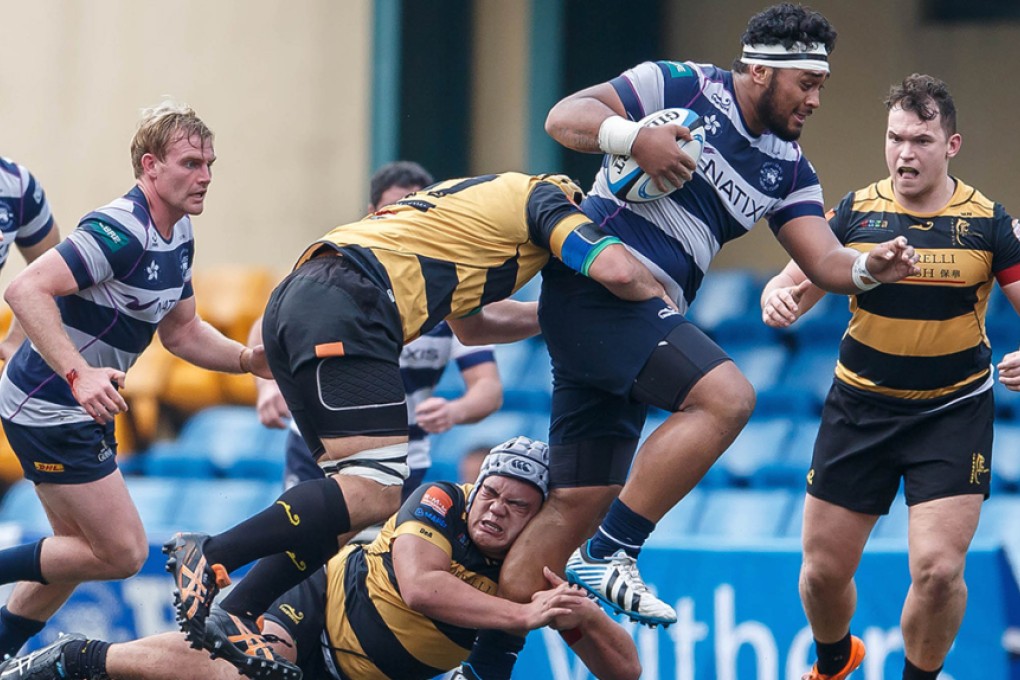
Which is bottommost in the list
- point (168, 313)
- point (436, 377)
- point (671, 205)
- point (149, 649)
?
point (149, 649)

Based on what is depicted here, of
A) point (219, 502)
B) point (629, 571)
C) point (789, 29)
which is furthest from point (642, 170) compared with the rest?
point (219, 502)

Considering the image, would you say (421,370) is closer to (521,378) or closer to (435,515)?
(435,515)

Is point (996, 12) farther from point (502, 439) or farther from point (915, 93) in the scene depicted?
point (915, 93)

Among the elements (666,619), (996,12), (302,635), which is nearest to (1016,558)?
(666,619)

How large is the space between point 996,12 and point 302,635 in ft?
23.1

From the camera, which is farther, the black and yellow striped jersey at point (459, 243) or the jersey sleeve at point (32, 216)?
the jersey sleeve at point (32, 216)

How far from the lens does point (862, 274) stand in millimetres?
5402

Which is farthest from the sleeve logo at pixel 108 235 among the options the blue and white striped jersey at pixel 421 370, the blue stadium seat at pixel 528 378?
the blue stadium seat at pixel 528 378

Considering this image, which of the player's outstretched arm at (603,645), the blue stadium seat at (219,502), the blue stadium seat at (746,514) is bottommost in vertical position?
the blue stadium seat at (219,502)

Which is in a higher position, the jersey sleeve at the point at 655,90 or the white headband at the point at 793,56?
the white headband at the point at 793,56

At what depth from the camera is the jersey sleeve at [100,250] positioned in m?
5.58

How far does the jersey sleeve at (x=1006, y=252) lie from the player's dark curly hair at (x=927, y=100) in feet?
1.31

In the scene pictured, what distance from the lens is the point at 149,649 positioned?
5844 millimetres

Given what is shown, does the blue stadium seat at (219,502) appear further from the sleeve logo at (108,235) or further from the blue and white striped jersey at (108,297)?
the sleeve logo at (108,235)
